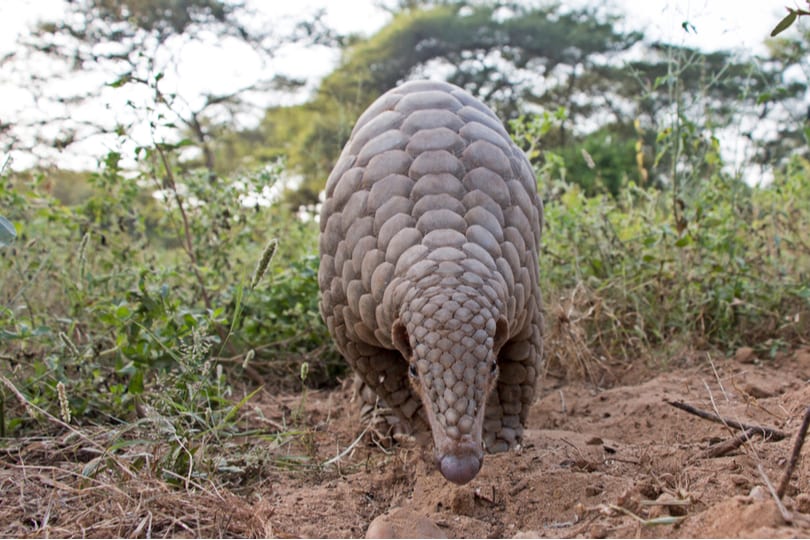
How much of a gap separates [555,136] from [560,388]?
10.2 meters

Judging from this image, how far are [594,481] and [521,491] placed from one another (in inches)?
10.5

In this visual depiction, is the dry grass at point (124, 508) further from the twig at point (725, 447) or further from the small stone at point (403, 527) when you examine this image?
the twig at point (725, 447)

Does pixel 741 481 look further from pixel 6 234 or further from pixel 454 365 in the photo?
pixel 6 234

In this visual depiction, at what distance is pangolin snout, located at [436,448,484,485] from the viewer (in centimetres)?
233

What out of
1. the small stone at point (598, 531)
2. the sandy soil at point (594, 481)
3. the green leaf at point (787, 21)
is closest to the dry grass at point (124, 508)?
the sandy soil at point (594, 481)

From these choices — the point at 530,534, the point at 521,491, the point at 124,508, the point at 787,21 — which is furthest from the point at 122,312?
the point at 787,21

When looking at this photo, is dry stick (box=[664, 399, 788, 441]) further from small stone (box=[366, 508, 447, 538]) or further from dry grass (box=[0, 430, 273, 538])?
dry grass (box=[0, 430, 273, 538])

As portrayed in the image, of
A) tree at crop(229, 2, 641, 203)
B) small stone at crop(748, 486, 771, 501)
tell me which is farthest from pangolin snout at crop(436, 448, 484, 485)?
tree at crop(229, 2, 641, 203)

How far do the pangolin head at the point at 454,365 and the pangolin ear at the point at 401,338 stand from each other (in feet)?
0.32

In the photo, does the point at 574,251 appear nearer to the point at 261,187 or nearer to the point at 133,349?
the point at 261,187

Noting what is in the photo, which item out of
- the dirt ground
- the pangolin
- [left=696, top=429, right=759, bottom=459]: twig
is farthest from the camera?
[left=696, top=429, right=759, bottom=459]: twig

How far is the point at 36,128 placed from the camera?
28.5 ft

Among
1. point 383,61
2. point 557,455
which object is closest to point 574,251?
point 557,455

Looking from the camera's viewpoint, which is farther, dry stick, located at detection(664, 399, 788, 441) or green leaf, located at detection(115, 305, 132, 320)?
green leaf, located at detection(115, 305, 132, 320)
